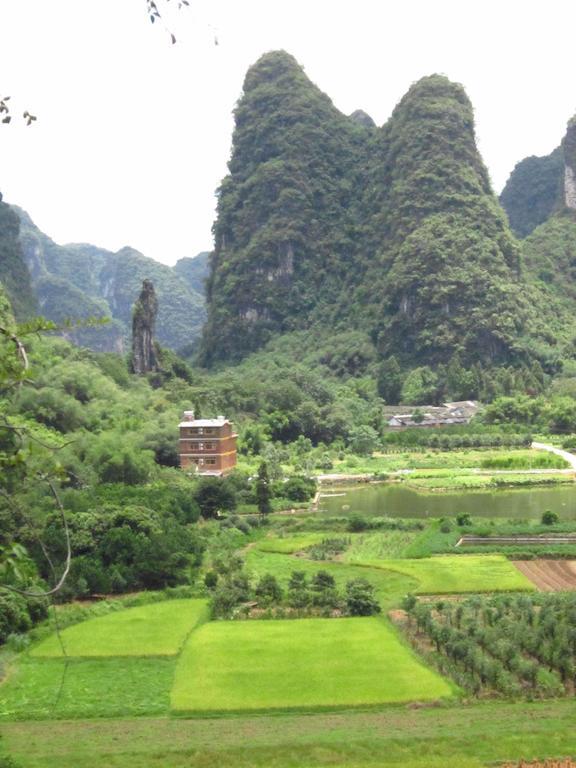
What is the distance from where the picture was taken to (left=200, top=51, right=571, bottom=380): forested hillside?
10175cm

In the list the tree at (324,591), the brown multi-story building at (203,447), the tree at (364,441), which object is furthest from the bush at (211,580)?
the tree at (364,441)

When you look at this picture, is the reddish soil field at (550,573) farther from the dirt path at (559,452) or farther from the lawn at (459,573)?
the dirt path at (559,452)

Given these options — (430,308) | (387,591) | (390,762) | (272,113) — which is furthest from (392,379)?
(390,762)

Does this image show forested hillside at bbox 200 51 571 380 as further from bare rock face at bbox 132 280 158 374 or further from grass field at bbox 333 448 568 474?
bare rock face at bbox 132 280 158 374

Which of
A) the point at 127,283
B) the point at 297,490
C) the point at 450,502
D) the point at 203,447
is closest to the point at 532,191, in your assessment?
the point at 127,283

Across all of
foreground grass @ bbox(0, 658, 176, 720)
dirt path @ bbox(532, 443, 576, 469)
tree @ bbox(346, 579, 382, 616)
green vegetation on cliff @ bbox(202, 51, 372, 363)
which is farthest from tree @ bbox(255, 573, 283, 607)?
green vegetation on cliff @ bbox(202, 51, 372, 363)

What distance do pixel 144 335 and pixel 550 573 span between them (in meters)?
55.9

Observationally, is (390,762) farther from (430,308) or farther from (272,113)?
(272,113)

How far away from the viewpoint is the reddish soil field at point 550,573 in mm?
28337

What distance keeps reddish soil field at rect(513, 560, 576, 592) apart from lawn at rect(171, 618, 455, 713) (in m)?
6.20

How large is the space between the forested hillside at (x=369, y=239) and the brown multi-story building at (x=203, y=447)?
50.5 metres

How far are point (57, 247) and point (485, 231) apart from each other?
357 ft

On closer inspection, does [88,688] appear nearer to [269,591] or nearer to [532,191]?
[269,591]

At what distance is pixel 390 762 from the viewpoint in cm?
1592
